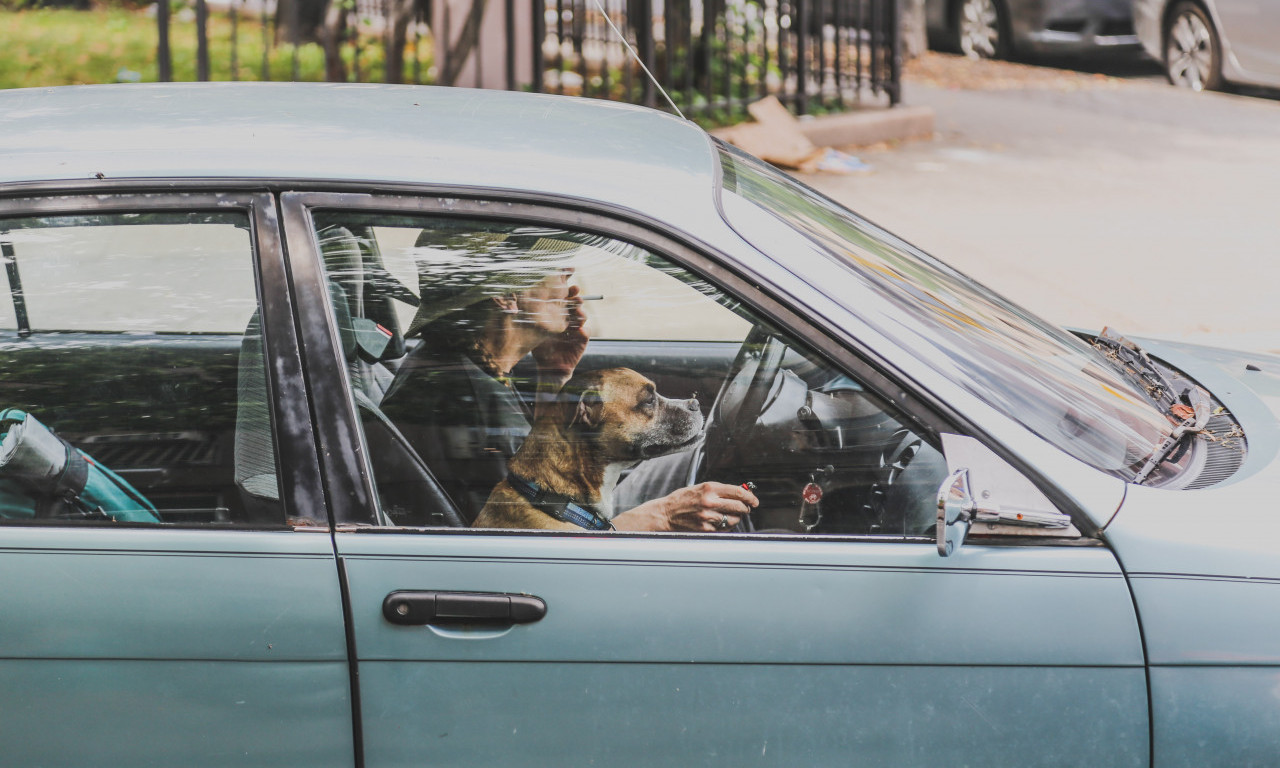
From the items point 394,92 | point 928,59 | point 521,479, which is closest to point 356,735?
point 521,479

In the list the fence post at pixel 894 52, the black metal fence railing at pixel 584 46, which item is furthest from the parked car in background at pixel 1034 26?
the fence post at pixel 894 52

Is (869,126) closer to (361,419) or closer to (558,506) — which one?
(558,506)

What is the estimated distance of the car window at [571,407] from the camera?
219 cm

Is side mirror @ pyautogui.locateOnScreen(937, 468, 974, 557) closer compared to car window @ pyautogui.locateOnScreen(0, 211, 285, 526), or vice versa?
side mirror @ pyautogui.locateOnScreen(937, 468, 974, 557)

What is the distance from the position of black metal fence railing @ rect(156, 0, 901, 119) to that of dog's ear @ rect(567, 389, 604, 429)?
23.8ft

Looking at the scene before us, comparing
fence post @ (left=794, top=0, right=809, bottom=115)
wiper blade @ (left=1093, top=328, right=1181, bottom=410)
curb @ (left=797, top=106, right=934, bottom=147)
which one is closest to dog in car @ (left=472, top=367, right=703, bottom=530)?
wiper blade @ (left=1093, top=328, right=1181, bottom=410)

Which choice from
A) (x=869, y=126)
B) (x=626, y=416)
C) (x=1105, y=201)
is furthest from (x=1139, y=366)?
(x=869, y=126)

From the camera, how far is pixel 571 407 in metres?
2.31

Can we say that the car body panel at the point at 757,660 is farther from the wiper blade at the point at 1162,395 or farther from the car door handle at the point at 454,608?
the wiper blade at the point at 1162,395

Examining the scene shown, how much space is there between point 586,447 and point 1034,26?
13981 mm

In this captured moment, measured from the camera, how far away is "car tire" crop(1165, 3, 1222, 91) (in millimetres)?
13375

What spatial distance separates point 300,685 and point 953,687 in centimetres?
102

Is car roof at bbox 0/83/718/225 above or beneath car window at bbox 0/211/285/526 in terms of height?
above

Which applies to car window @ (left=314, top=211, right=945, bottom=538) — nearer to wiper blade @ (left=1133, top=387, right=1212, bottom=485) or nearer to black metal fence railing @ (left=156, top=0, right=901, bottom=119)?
wiper blade @ (left=1133, top=387, right=1212, bottom=485)
